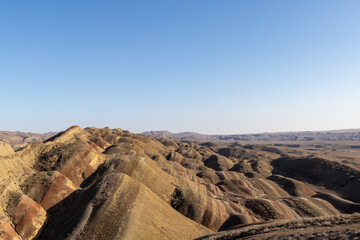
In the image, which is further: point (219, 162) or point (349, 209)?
point (219, 162)

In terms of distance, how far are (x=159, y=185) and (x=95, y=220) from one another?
15.3 metres

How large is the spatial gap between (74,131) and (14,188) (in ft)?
152

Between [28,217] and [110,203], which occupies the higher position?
[110,203]

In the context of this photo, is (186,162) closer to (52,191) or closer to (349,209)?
(349,209)

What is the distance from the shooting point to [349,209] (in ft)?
157

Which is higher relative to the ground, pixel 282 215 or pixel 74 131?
pixel 74 131

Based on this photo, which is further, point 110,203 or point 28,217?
point 110,203

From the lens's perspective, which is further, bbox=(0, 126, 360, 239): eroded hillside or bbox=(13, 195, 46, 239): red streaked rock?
bbox=(13, 195, 46, 239): red streaked rock

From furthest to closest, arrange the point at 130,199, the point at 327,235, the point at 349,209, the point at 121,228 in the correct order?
the point at 349,209
the point at 130,199
the point at 121,228
the point at 327,235

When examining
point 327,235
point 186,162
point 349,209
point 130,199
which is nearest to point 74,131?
point 186,162

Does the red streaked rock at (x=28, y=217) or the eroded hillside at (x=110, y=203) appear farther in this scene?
the red streaked rock at (x=28, y=217)

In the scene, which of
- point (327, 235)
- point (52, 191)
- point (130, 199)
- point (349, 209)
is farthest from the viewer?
point (349, 209)

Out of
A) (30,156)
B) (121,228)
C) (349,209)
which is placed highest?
(30,156)

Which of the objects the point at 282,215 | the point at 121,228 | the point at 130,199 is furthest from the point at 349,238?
the point at 282,215
